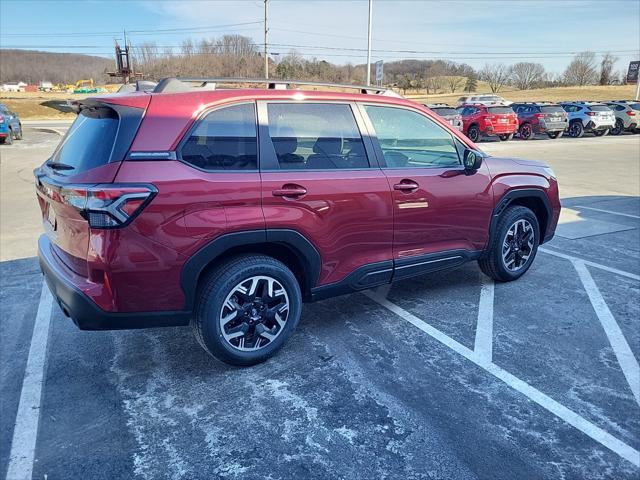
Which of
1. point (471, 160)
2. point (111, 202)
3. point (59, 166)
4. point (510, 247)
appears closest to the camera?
point (111, 202)

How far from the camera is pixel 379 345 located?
366 cm

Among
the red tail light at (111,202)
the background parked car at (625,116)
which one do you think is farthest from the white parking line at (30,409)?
the background parked car at (625,116)

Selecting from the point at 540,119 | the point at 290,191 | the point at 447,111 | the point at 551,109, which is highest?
the point at 551,109

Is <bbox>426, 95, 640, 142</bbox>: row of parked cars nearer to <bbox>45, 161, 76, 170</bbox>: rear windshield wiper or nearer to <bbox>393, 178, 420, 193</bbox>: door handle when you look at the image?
<bbox>393, 178, 420, 193</bbox>: door handle

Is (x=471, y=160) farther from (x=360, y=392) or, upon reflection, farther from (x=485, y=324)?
(x=360, y=392)

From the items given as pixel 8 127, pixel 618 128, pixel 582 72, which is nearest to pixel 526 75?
pixel 582 72

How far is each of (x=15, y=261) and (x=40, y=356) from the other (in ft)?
8.19

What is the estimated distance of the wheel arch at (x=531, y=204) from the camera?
455 centimetres

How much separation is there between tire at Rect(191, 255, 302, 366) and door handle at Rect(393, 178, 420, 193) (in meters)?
1.09

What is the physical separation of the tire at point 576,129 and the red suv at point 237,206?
25.1 meters

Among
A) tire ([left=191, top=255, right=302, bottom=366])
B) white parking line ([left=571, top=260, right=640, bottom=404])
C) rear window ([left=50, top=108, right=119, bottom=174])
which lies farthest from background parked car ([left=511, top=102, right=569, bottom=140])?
rear window ([left=50, top=108, right=119, bottom=174])

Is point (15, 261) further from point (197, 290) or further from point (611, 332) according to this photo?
point (611, 332)

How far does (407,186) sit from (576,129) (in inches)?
1024

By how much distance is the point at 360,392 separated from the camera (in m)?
3.04
